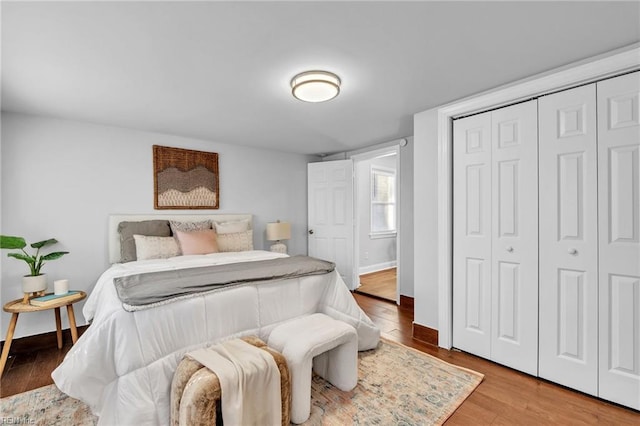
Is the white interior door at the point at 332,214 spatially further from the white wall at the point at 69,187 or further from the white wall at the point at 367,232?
the white wall at the point at 69,187

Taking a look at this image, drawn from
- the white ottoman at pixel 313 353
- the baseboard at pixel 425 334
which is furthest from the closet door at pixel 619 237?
the white ottoman at pixel 313 353

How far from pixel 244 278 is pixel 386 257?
4.65m

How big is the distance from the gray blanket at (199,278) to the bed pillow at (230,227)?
139 cm

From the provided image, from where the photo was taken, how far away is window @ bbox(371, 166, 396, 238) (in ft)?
19.7

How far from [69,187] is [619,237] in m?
4.66

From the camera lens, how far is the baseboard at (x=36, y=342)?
8.79 ft

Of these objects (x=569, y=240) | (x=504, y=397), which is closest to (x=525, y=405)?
(x=504, y=397)

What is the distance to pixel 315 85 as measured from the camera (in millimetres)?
2105

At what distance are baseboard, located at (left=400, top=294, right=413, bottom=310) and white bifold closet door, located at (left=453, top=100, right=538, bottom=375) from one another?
1.21m

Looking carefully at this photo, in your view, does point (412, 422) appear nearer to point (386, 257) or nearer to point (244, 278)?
point (244, 278)

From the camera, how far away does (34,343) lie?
276cm

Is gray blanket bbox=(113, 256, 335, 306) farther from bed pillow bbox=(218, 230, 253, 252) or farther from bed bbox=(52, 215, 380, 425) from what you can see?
bed pillow bbox=(218, 230, 253, 252)

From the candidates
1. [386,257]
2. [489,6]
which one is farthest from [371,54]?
[386,257]

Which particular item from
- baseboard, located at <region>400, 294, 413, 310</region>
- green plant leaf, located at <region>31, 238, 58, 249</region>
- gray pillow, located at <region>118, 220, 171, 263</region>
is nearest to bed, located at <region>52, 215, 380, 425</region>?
gray pillow, located at <region>118, 220, 171, 263</region>
